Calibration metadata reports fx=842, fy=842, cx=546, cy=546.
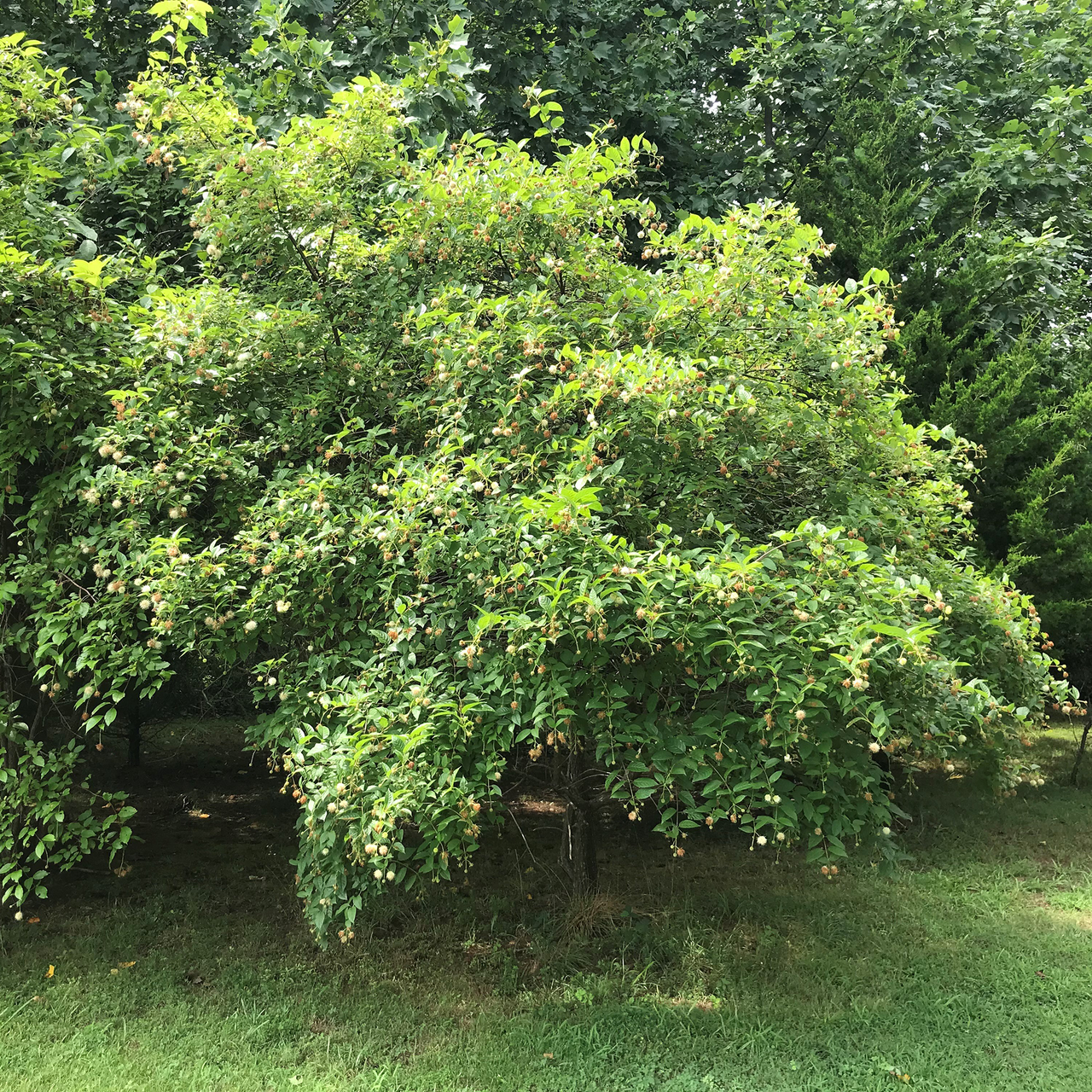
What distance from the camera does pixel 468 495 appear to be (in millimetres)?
3072

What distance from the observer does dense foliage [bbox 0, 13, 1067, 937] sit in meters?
2.75

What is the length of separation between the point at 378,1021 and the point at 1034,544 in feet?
19.9

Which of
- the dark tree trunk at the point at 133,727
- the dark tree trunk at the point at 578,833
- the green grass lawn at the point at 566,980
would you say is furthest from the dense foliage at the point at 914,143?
the dark tree trunk at the point at 133,727

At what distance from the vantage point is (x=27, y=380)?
371cm

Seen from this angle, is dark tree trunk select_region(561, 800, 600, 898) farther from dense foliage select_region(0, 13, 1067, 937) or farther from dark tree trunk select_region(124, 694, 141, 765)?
dark tree trunk select_region(124, 694, 141, 765)

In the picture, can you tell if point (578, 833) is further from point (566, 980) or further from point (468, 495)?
point (468, 495)

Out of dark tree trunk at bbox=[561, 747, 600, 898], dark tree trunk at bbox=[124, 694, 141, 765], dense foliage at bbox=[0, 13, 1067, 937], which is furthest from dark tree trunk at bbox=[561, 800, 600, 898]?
dark tree trunk at bbox=[124, 694, 141, 765]

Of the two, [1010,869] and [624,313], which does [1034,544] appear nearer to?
[1010,869]

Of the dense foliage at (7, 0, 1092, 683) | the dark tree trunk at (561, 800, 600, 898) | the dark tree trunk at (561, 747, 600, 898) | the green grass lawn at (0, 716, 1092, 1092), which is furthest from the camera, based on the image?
the dense foliage at (7, 0, 1092, 683)

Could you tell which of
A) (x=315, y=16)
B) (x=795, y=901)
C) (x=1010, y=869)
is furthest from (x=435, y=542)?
(x=1010, y=869)

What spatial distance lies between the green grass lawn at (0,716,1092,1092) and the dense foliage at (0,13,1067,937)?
2.02ft

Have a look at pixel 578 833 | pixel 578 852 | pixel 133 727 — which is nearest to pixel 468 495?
pixel 578 833

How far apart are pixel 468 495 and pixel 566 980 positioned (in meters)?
2.62

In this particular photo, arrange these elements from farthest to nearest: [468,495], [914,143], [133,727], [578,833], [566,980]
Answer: [133,727]
[914,143]
[578,833]
[566,980]
[468,495]
